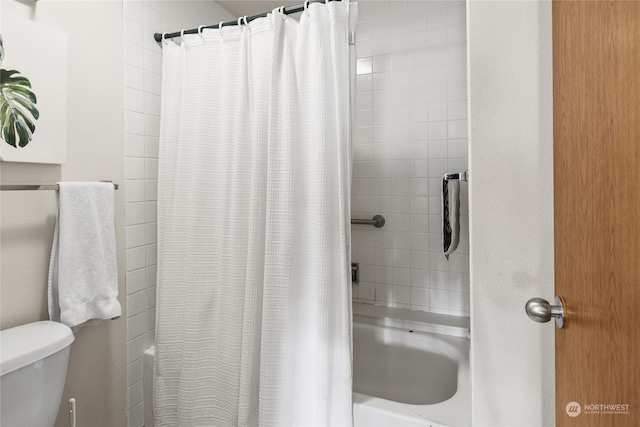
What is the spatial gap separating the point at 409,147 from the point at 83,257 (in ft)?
5.33

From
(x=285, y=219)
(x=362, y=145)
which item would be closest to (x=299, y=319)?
(x=285, y=219)

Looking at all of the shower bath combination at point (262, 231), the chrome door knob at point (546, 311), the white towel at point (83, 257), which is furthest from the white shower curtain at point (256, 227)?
the chrome door knob at point (546, 311)

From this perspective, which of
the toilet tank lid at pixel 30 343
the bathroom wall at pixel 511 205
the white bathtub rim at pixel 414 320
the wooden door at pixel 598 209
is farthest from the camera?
the white bathtub rim at pixel 414 320

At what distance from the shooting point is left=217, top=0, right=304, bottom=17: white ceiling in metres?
2.00

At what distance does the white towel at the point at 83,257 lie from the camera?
113 centimetres

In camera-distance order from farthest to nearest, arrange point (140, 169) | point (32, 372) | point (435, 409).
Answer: point (140, 169) → point (435, 409) → point (32, 372)

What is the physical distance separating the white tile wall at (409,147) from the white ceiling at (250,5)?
49cm

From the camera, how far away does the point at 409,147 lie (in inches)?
78.2

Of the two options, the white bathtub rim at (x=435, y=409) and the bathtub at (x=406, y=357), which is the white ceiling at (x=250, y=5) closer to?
the bathtub at (x=406, y=357)

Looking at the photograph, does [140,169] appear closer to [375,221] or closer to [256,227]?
[256,227]

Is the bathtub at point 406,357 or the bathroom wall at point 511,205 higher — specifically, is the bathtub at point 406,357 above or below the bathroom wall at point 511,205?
below

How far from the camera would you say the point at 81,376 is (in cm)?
132

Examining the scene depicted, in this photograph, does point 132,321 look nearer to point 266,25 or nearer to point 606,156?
point 266,25

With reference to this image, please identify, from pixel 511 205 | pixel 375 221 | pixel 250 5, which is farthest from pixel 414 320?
pixel 250 5
